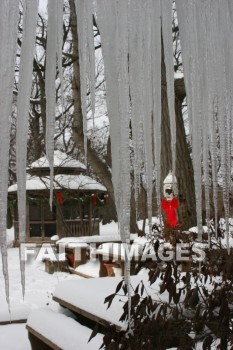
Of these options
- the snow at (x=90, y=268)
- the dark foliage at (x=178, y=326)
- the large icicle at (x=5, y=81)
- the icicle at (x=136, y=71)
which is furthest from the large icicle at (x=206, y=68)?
the snow at (x=90, y=268)

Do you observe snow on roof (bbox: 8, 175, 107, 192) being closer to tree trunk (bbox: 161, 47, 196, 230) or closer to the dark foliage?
tree trunk (bbox: 161, 47, 196, 230)

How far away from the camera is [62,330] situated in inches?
133

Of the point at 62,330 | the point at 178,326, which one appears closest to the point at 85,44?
the point at 178,326

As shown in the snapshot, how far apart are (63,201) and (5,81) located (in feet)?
40.2

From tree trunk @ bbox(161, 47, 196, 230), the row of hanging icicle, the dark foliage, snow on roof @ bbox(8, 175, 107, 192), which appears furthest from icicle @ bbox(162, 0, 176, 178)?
snow on roof @ bbox(8, 175, 107, 192)

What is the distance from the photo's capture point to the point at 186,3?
1.25 meters

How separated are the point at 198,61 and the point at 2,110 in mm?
626

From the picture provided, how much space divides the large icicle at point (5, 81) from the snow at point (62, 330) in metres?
2.11

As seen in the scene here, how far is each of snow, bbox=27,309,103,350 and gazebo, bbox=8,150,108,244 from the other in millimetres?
8150

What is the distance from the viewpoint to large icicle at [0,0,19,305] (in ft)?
3.08

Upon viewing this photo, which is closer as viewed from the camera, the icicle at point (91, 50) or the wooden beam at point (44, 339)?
the icicle at point (91, 50)

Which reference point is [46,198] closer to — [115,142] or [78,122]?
[78,122]

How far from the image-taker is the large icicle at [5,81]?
3.08 feet

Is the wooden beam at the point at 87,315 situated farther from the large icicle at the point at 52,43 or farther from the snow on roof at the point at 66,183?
the snow on roof at the point at 66,183
